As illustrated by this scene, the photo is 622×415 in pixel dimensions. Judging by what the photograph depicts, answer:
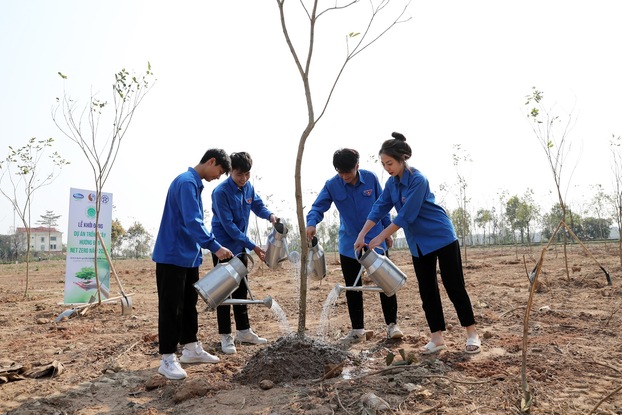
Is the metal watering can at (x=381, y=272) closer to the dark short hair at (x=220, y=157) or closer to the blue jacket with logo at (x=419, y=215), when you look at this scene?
the blue jacket with logo at (x=419, y=215)

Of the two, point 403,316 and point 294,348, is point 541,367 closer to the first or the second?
point 294,348

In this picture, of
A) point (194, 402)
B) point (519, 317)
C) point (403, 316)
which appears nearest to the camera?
point (194, 402)

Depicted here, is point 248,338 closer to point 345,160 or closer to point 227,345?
point 227,345

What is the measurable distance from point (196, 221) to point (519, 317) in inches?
129

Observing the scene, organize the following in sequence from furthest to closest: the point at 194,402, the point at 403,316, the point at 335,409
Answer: the point at 403,316 < the point at 194,402 < the point at 335,409

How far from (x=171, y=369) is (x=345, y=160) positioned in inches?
74.6

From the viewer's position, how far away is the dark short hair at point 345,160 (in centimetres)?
377

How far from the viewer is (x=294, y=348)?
315 centimetres

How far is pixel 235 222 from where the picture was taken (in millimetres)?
4012

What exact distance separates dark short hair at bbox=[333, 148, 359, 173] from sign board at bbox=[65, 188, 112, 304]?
4.27m

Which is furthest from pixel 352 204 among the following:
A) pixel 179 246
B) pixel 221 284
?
pixel 179 246

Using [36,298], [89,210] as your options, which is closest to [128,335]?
[89,210]

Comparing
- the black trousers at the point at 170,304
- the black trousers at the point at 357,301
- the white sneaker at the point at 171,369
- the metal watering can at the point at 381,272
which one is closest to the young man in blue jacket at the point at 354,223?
the black trousers at the point at 357,301

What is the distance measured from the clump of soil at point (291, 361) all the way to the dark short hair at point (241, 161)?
1310 millimetres
